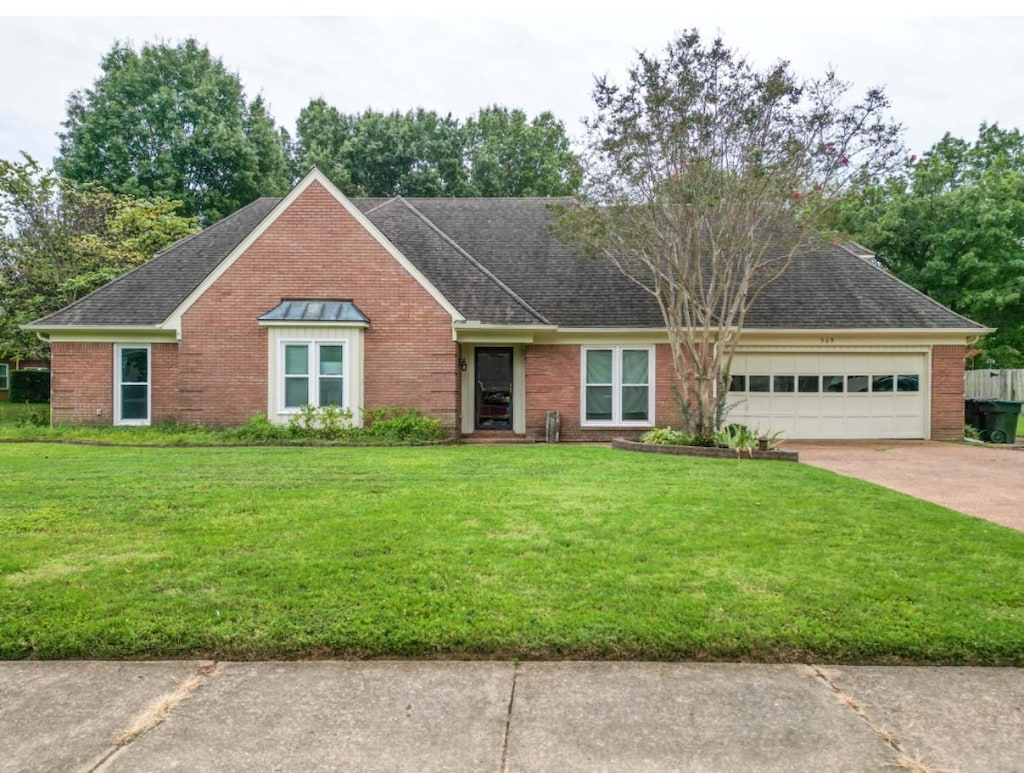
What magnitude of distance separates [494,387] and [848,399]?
29.1 ft

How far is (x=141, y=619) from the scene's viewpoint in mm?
3799

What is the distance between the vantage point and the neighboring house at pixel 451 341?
549 inches

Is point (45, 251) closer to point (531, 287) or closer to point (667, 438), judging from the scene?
point (531, 287)

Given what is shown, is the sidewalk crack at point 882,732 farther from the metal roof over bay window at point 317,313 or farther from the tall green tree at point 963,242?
the tall green tree at point 963,242

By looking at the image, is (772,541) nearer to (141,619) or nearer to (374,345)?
(141,619)

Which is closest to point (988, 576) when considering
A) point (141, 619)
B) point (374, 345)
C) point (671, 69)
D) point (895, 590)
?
point (895, 590)

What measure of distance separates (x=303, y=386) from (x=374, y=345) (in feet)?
5.88

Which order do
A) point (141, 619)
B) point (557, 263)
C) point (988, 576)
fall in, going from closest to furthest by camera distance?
point (141, 619) → point (988, 576) → point (557, 263)

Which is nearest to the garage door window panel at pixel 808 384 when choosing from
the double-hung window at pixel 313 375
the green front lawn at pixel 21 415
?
the double-hung window at pixel 313 375

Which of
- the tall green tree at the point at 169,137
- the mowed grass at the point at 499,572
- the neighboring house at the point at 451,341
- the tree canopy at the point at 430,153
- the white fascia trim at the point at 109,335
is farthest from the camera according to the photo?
the tree canopy at the point at 430,153

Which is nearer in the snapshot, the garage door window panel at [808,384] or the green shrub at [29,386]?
the garage door window panel at [808,384]

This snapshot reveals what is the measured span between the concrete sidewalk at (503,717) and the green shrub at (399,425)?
9.87 m

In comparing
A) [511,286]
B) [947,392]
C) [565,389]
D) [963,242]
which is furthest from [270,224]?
[963,242]

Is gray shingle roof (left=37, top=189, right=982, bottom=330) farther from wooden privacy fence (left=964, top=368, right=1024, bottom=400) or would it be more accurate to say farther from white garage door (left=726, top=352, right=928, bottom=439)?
wooden privacy fence (left=964, top=368, right=1024, bottom=400)
